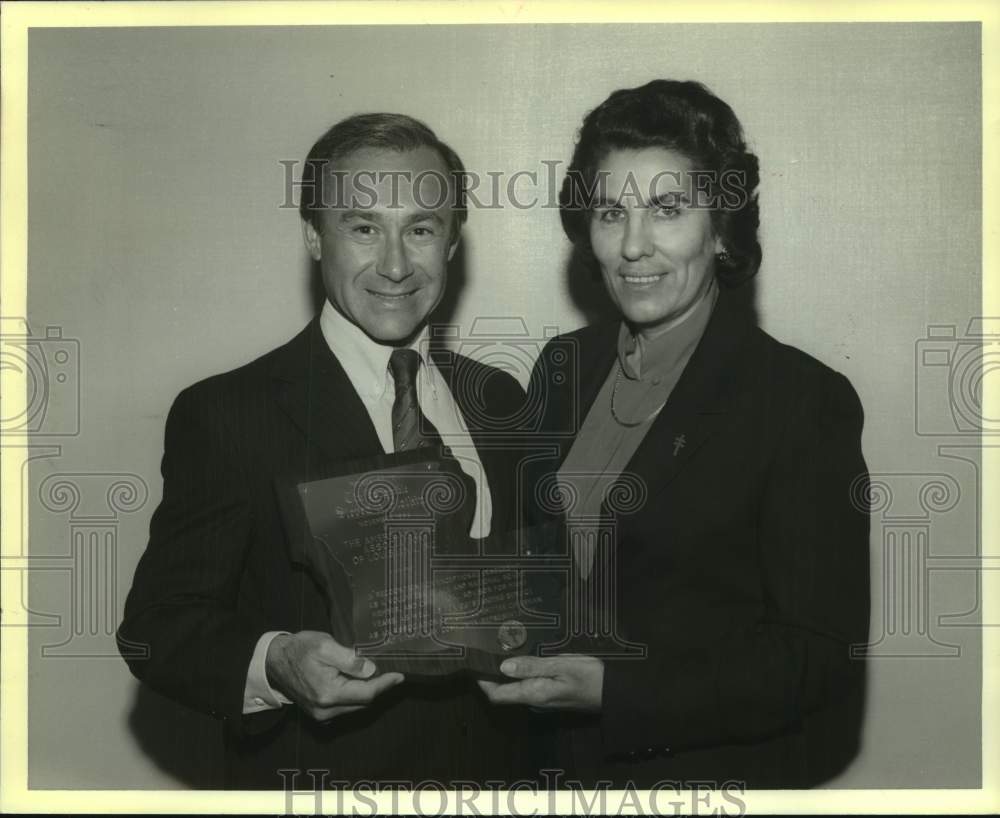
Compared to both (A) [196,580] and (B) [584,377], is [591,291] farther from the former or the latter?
(A) [196,580]

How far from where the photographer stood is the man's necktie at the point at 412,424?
2492 mm

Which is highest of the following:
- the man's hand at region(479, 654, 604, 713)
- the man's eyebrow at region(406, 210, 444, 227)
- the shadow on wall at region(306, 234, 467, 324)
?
the man's eyebrow at region(406, 210, 444, 227)

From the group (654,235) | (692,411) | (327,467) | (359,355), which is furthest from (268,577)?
(654,235)

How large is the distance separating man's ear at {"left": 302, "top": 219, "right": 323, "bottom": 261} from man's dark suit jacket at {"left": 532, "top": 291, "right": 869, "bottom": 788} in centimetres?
64

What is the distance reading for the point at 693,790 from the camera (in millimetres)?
2557

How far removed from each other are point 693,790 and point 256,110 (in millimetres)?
→ 1900

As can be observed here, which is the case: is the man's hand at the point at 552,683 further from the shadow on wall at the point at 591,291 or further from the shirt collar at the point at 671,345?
the shadow on wall at the point at 591,291

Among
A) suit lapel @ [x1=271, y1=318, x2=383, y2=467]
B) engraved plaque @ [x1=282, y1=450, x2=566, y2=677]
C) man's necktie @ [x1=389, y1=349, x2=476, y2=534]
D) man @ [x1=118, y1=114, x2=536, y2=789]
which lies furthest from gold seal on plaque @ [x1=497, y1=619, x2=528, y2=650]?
suit lapel @ [x1=271, y1=318, x2=383, y2=467]

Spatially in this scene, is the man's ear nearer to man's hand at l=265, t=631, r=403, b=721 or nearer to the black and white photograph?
the black and white photograph

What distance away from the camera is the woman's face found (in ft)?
7.98

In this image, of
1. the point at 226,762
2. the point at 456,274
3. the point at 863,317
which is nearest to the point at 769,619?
the point at 863,317

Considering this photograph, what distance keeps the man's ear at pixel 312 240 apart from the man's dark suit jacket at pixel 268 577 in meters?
0.17

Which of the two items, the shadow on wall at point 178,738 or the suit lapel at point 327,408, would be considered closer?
the suit lapel at point 327,408

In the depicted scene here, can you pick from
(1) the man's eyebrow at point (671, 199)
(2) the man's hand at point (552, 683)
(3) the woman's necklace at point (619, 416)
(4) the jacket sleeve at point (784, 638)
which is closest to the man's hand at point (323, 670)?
(2) the man's hand at point (552, 683)
